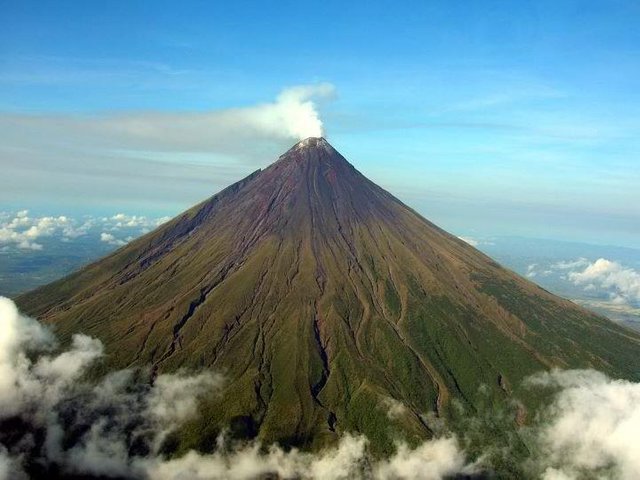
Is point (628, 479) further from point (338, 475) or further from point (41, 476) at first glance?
point (41, 476)

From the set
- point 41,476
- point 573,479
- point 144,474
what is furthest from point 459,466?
point 41,476

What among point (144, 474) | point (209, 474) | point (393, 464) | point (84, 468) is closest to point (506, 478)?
point (393, 464)

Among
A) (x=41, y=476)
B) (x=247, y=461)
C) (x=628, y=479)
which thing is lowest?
(x=41, y=476)

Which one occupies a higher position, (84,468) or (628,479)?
(628,479)

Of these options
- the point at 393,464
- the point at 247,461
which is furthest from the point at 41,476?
the point at 393,464

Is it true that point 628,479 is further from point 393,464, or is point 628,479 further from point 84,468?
point 84,468

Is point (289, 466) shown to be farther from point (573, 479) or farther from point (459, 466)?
point (573, 479)

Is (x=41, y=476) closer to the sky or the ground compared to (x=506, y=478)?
closer to the ground
